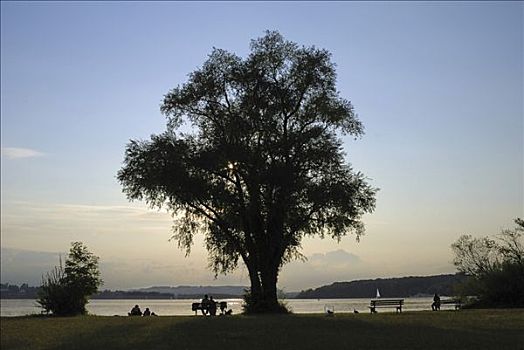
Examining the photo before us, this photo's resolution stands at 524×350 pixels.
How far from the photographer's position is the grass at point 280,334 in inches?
862

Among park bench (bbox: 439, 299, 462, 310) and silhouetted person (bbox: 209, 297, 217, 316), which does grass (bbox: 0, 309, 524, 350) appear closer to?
silhouetted person (bbox: 209, 297, 217, 316)

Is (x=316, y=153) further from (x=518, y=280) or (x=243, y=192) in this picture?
(x=518, y=280)

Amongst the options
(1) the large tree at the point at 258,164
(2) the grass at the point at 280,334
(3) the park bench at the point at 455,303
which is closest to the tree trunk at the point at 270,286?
(1) the large tree at the point at 258,164

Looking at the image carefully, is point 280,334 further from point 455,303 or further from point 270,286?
point 455,303

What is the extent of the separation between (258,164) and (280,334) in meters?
18.4

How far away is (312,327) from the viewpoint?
2791 cm

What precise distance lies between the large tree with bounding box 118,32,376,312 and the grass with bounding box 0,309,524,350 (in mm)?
11581

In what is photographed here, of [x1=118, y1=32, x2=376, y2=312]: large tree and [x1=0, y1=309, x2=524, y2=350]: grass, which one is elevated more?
[x1=118, y1=32, x2=376, y2=312]: large tree

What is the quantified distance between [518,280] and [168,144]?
22802 millimetres

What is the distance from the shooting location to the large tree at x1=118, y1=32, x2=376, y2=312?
42156 millimetres

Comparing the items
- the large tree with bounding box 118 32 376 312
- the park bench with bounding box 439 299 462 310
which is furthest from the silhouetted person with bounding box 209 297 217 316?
the park bench with bounding box 439 299 462 310

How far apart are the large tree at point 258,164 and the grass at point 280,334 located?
1158 cm

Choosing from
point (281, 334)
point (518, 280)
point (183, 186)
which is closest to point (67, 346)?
point (281, 334)

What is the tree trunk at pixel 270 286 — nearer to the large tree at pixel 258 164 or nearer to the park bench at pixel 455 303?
the large tree at pixel 258 164
